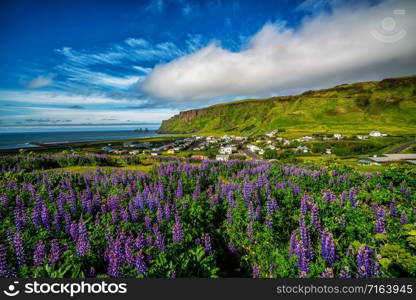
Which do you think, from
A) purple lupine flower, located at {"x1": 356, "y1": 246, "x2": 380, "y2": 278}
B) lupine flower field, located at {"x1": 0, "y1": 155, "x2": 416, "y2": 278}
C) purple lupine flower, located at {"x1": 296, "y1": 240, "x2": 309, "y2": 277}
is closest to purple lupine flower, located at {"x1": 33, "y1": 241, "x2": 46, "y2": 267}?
lupine flower field, located at {"x1": 0, "y1": 155, "x2": 416, "y2": 278}

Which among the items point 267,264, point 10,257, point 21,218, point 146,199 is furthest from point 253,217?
point 21,218

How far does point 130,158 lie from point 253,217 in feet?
67.0

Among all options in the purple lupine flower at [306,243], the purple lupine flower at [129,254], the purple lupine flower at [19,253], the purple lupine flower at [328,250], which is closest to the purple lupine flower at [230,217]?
the purple lupine flower at [306,243]

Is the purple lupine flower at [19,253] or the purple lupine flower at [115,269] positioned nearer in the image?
the purple lupine flower at [115,269]

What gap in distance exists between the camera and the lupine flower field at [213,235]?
162 inches

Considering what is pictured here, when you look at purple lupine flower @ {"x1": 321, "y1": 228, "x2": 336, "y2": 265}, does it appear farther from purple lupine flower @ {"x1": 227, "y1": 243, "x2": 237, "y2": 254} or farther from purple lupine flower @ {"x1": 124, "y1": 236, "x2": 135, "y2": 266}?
purple lupine flower @ {"x1": 124, "y1": 236, "x2": 135, "y2": 266}

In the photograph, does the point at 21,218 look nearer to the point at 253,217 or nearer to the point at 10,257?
the point at 10,257

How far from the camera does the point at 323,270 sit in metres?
4.37

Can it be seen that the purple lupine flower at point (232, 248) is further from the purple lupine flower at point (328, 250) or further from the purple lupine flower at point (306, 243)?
the purple lupine flower at point (328, 250)

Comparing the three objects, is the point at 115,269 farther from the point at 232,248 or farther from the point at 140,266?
the point at 232,248

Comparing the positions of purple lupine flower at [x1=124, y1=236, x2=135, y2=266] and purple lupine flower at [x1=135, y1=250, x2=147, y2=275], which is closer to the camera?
purple lupine flower at [x1=135, y1=250, x2=147, y2=275]

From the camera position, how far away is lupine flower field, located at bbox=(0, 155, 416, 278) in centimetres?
411

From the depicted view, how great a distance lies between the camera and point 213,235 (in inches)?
274

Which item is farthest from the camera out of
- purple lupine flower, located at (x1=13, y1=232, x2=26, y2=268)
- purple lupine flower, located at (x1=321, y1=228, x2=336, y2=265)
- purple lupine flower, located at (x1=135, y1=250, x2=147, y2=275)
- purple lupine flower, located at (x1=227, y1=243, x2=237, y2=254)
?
purple lupine flower, located at (x1=227, y1=243, x2=237, y2=254)
